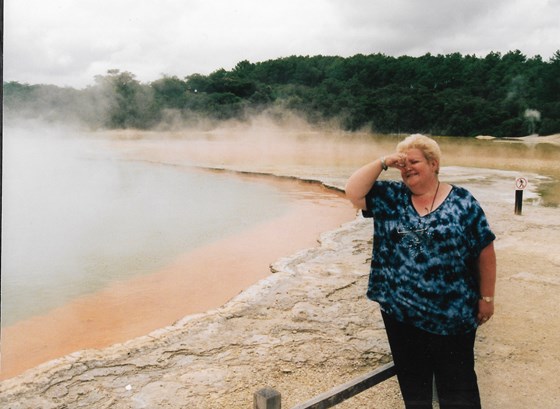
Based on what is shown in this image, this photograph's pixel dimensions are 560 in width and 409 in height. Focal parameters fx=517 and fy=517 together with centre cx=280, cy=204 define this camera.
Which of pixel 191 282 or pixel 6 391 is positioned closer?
pixel 6 391

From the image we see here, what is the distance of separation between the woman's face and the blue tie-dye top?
→ 0.08 metres

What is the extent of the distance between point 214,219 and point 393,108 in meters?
36.2

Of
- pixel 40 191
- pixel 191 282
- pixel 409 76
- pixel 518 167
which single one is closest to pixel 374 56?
pixel 409 76

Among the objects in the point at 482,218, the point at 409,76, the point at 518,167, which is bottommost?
the point at 518,167

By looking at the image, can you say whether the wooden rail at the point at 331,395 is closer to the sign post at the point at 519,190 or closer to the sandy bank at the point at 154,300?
the sandy bank at the point at 154,300

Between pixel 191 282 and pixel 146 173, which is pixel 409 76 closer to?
pixel 146 173

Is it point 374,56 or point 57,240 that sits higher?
point 374,56

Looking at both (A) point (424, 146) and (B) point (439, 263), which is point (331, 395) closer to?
(B) point (439, 263)

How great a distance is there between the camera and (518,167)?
48.9 ft

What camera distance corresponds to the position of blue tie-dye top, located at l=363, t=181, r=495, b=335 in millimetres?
1586

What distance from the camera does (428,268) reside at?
1.60 m

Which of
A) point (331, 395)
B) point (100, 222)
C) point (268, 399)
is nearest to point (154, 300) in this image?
point (331, 395)

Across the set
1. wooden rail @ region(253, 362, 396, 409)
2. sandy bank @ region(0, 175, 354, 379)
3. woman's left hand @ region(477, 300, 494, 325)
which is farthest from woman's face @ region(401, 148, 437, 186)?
sandy bank @ region(0, 175, 354, 379)

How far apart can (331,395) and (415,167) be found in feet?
2.58
